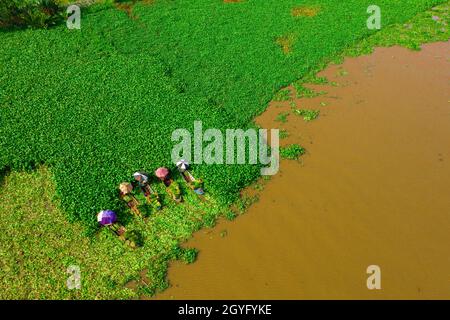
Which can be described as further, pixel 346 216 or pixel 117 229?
pixel 346 216

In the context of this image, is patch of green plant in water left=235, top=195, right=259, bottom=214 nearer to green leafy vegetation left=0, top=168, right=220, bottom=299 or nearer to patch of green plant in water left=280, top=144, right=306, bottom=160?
green leafy vegetation left=0, top=168, right=220, bottom=299

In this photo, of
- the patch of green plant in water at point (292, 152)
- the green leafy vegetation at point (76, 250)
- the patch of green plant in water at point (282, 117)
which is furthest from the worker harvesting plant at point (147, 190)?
the patch of green plant in water at point (282, 117)

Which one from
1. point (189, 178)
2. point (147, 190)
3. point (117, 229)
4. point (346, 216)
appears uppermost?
point (189, 178)

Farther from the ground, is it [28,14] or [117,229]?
[28,14]

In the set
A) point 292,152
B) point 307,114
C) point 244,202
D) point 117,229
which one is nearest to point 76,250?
point 117,229

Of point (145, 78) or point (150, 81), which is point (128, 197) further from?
point (145, 78)

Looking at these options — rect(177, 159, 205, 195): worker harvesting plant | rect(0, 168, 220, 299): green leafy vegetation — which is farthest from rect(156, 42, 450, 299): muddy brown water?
rect(177, 159, 205, 195): worker harvesting plant
